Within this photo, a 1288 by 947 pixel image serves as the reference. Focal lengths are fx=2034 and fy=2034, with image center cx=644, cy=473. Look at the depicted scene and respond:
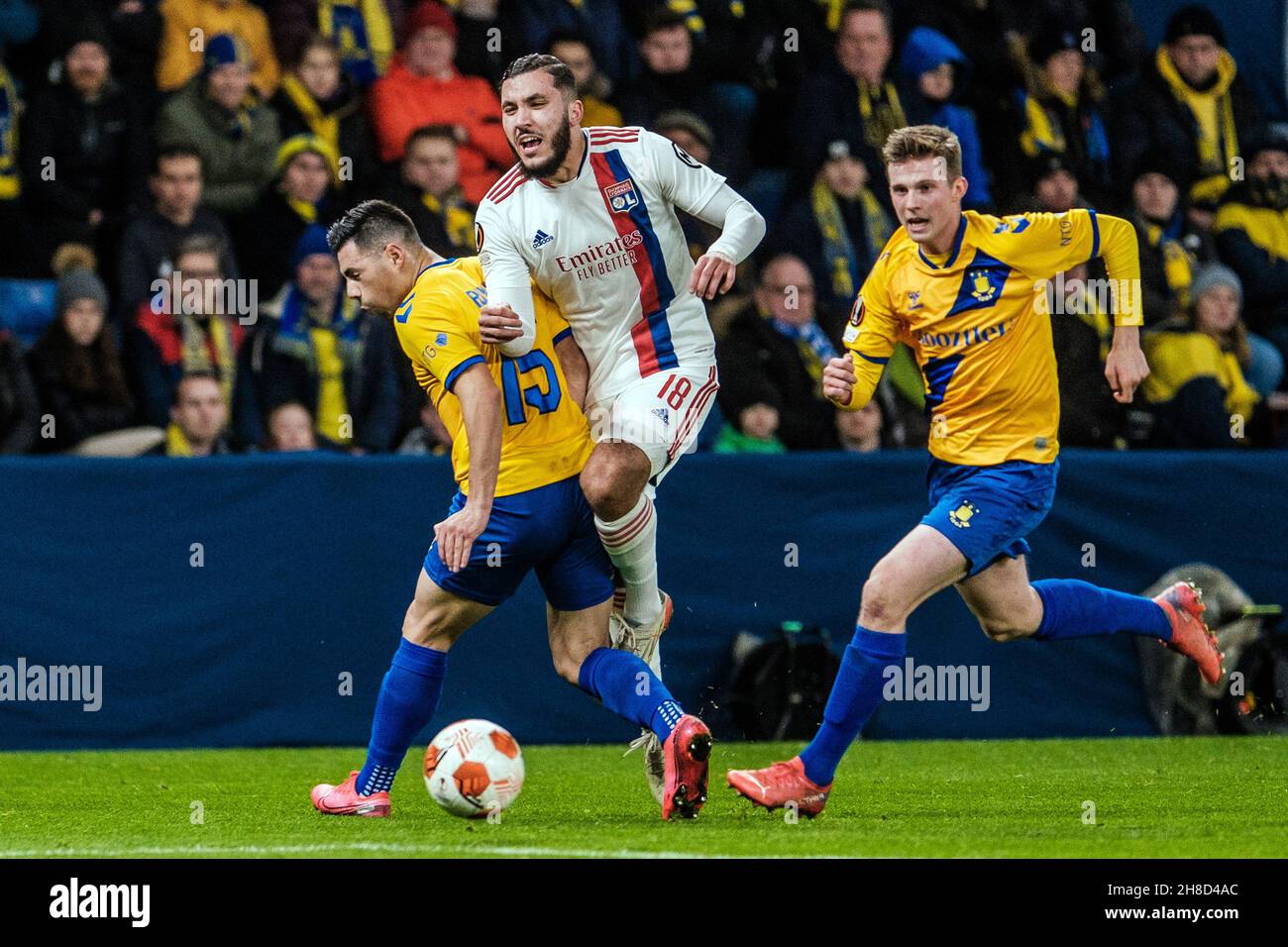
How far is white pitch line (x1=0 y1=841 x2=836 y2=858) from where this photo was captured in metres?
5.48

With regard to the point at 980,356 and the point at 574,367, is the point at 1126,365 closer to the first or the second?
the point at 980,356

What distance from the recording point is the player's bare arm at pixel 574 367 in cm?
682

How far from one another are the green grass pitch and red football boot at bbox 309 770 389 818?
0.25 ft

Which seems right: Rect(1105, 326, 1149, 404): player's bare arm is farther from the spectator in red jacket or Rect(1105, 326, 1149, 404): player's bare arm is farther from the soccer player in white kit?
the spectator in red jacket

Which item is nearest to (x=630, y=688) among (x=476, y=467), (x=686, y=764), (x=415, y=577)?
(x=686, y=764)

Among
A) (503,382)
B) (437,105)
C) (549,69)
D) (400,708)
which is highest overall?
(437,105)

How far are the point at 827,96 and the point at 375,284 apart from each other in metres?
5.45

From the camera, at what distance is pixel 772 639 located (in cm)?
938

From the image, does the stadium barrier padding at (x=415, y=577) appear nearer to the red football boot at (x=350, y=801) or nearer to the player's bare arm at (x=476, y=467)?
the red football boot at (x=350, y=801)

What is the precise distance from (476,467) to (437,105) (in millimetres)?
5269

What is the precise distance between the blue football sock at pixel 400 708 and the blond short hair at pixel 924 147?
224 centimetres

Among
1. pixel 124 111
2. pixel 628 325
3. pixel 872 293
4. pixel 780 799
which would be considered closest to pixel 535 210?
pixel 628 325

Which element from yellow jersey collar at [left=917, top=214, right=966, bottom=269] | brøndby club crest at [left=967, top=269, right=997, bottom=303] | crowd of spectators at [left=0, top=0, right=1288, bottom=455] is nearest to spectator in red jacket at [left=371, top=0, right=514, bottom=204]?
crowd of spectators at [left=0, top=0, right=1288, bottom=455]

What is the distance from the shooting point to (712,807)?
681cm
